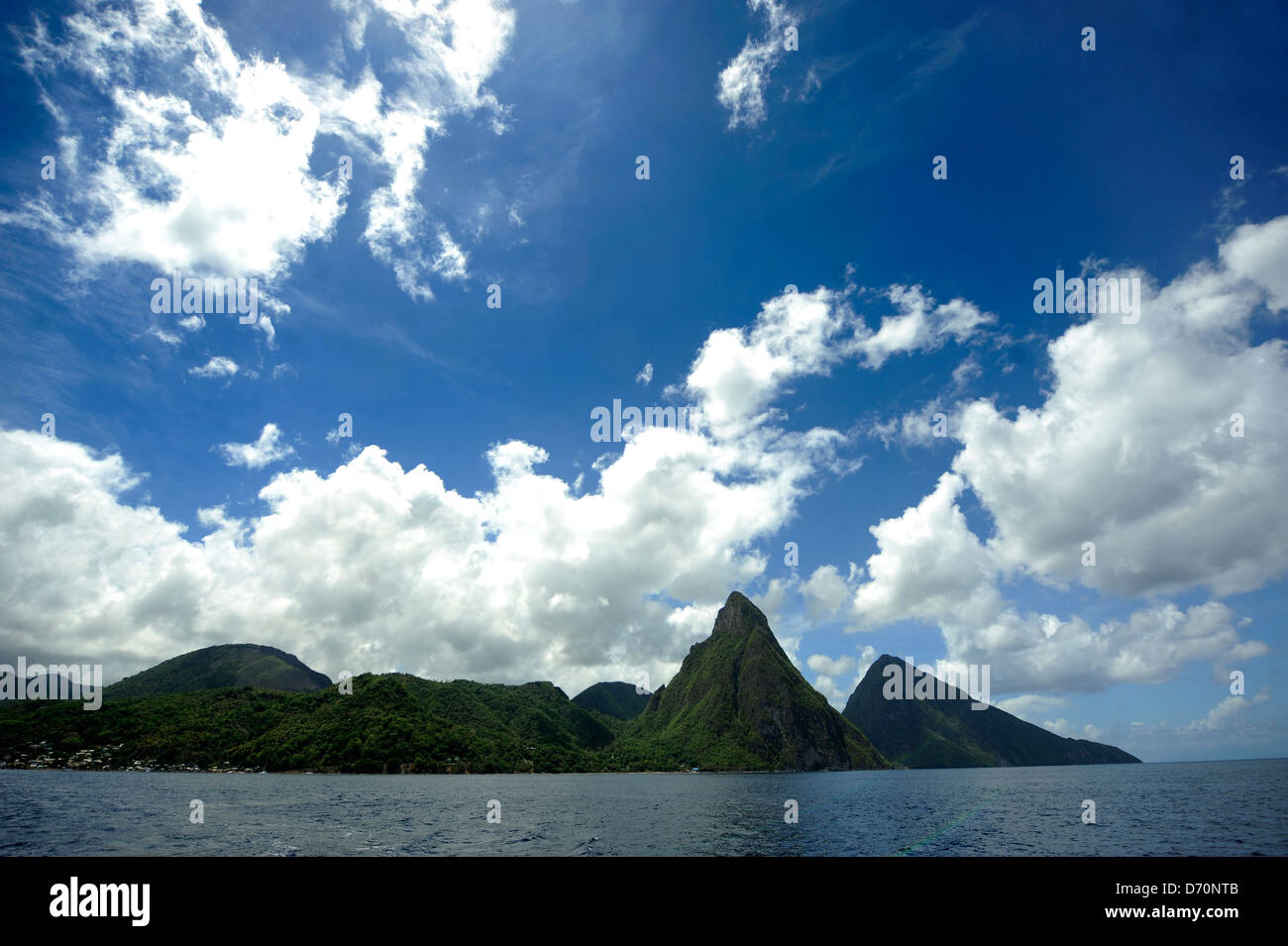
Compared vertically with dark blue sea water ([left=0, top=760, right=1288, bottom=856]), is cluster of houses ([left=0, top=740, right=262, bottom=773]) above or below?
below

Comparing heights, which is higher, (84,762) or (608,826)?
(608,826)

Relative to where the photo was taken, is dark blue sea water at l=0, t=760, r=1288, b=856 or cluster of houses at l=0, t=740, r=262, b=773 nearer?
dark blue sea water at l=0, t=760, r=1288, b=856

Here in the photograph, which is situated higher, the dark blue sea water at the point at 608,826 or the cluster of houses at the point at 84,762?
the dark blue sea water at the point at 608,826

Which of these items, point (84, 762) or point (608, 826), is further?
point (84, 762)

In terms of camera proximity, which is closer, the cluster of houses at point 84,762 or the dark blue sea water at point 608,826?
the dark blue sea water at point 608,826
